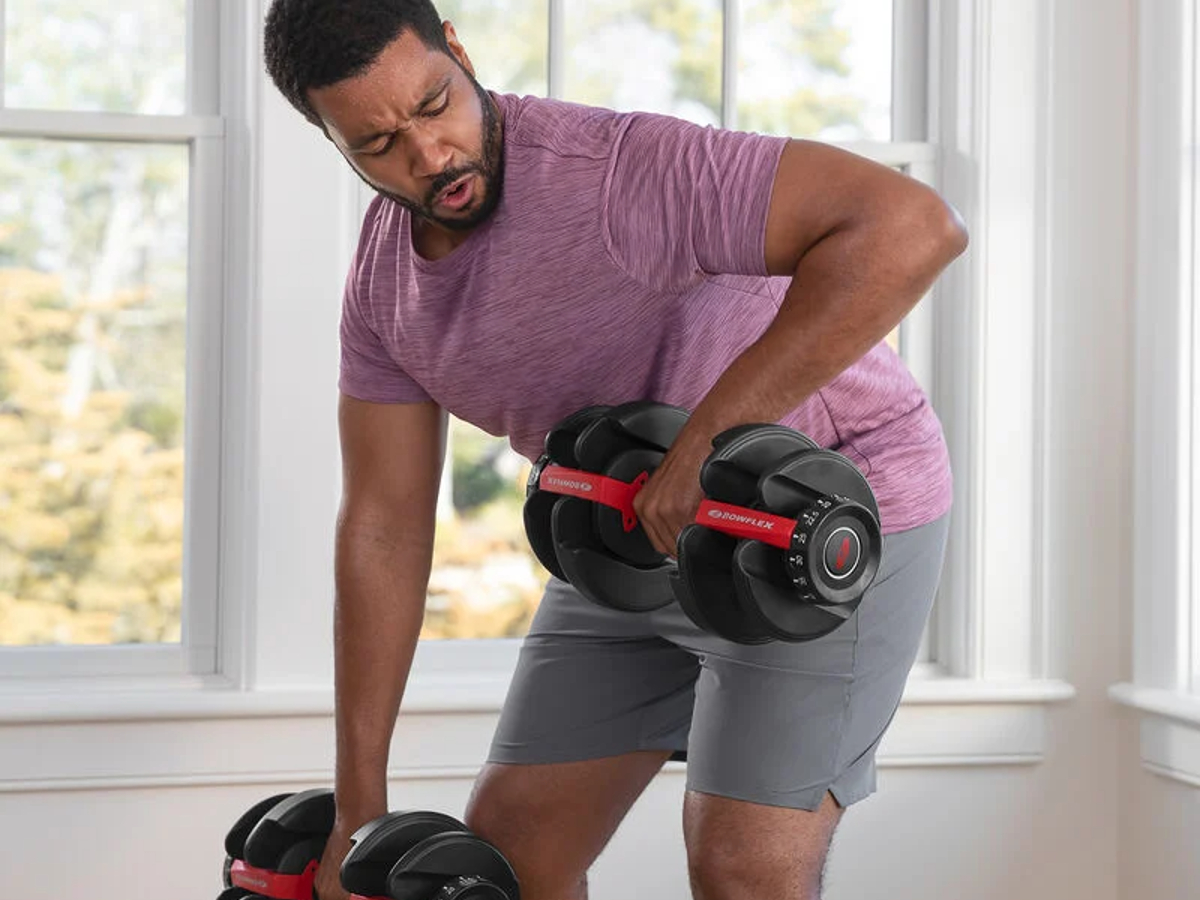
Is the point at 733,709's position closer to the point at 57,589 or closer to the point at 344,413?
the point at 344,413

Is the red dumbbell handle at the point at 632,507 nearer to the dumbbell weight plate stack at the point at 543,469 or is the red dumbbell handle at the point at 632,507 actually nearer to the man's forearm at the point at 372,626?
the dumbbell weight plate stack at the point at 543,469

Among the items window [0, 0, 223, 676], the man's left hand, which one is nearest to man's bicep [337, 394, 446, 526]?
the man's left hand

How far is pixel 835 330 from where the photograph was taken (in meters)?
1.36

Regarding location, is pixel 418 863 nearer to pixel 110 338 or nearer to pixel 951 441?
pixel 110 338

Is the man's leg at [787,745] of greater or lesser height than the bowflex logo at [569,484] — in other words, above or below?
below

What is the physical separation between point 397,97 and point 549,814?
0.86 metres

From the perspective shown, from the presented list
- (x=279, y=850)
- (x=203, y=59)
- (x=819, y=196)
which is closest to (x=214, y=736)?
(x=279, y=850)

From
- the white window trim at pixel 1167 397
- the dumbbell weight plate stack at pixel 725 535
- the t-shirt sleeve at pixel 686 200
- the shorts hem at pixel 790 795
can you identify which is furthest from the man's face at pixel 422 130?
the white window trim at pixel 1167 397

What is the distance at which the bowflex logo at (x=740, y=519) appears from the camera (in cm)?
129

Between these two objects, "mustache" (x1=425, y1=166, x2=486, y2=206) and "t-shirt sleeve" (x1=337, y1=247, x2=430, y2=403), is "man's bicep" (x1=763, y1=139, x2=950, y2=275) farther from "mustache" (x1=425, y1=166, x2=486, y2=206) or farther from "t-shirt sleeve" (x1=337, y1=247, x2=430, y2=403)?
"t-shirt sleeve" (x1=337, y1=247, x2=430, y2=403)

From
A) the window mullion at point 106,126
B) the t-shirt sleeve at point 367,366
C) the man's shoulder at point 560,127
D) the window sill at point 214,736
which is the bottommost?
the window sill at point 214,736

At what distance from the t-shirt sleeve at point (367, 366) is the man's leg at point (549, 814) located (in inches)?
18.3

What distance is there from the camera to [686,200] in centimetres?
141

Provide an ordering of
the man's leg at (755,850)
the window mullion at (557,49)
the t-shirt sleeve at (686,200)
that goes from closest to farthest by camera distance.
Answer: the t-shirt sleeve at (686,200)
the man's leg at (755,850)
the window mullion at (557,49)
